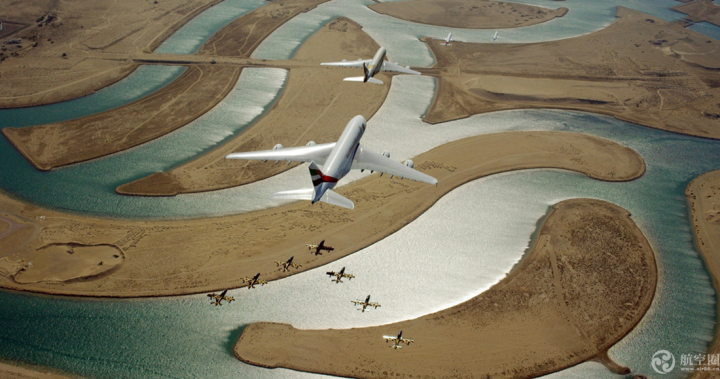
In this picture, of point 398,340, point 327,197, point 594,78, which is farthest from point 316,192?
point 594,78

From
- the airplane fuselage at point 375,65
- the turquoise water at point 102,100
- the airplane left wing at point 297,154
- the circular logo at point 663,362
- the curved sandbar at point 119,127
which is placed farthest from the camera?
the airplane fuselage at point 375,65

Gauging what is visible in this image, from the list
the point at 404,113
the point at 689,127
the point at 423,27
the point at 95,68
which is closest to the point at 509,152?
the point at 404,113

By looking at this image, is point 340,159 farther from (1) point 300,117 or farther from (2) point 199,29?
(2) point 199,29

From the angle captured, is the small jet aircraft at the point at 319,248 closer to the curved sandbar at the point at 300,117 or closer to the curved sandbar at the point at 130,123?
the curved sandbar at the point at 300,117

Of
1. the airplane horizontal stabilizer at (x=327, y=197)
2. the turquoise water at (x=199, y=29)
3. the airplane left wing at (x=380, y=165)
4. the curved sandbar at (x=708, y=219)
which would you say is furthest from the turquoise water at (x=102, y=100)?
the curved sandbar at (x=708, y=219)

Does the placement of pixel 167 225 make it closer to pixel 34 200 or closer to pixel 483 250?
pixel 34 200
